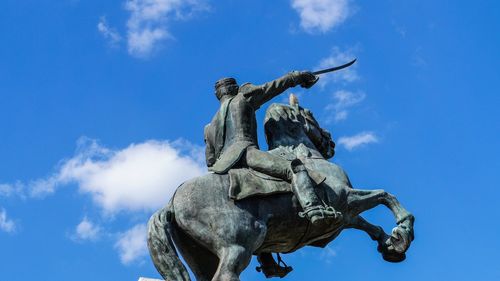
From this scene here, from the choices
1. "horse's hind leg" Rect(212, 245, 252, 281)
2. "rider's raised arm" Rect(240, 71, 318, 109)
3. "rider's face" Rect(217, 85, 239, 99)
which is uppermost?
"rider's face" Rect(217, 85, 239, 99)

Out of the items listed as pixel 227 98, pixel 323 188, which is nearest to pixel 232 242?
pixel 323 188

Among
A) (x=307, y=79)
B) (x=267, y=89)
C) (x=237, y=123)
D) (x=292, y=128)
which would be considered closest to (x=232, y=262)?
(x=237, y=123)

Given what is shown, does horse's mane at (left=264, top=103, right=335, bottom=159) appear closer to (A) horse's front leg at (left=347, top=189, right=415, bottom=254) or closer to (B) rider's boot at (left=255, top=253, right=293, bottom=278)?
(A) horse's front leg at (left=347, top=189, right=415, bottom=254)

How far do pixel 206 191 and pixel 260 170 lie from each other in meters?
0.71

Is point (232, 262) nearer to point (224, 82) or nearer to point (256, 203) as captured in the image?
point (256, 203)

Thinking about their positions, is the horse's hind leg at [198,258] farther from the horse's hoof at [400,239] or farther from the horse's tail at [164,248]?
the horse's hoof at [400,239]

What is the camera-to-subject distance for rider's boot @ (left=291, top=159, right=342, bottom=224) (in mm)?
10734

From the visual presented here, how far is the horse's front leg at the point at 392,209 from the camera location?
1137cm

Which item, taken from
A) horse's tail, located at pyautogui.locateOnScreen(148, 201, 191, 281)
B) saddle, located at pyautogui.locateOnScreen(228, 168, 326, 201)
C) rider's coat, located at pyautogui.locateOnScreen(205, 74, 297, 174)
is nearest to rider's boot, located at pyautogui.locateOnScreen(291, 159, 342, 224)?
saddle, located at pyautogui.locateOnScreen(228, 168, 326, 201)

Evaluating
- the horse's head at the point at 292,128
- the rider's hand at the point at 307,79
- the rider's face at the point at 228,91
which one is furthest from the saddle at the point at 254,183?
the rider's hand at the point at 307,79

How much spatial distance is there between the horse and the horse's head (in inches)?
1.0

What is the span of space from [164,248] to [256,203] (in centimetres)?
113

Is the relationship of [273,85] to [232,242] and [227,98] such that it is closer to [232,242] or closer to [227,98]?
[227,98]

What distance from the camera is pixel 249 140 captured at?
11586 millimetres
